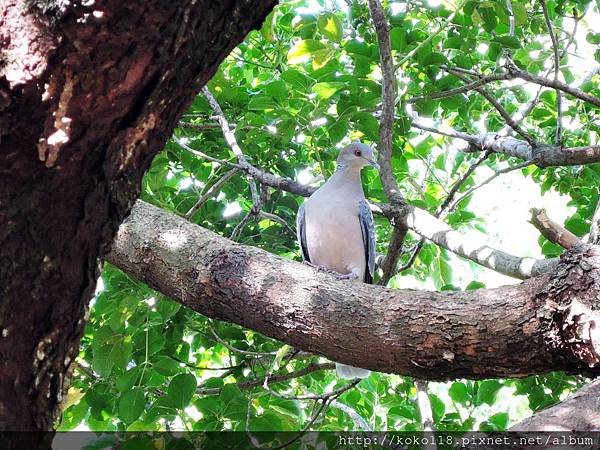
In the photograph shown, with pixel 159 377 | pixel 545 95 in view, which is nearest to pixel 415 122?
pixel 545 95

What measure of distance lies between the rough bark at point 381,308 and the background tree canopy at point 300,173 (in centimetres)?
41

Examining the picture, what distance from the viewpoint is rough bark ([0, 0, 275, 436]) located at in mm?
1271

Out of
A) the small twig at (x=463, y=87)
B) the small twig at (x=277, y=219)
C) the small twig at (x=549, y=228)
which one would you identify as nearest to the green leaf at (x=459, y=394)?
the small twig at (x=549, y=228)

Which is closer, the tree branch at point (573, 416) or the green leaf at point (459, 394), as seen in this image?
the tree branch at point (573, 416)

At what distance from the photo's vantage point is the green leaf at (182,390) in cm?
258

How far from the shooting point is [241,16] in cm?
141

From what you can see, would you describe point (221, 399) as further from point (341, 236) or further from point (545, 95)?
point (545, 95)

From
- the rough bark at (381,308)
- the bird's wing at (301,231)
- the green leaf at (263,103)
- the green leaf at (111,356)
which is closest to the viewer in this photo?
the rough bark at (381,308)

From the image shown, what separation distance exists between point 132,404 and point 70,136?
175 cm

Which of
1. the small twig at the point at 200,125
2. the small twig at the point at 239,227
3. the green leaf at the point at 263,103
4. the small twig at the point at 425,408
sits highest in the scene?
the small twig at the point at 200,125

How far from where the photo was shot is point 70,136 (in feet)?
4.37

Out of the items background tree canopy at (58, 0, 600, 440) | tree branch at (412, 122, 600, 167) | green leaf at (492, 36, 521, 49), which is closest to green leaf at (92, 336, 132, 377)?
background tree canopy at (58, 0, 600, 440)

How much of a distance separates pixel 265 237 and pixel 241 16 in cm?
257

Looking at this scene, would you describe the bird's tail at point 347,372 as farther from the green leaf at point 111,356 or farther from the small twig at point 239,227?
the green leaf at point 111,356
